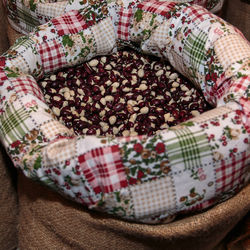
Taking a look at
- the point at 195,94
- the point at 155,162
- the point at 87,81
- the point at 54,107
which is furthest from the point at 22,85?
the point at 195,94

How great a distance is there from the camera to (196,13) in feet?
3.52

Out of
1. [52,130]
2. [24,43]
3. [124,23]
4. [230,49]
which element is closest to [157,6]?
[124,23]

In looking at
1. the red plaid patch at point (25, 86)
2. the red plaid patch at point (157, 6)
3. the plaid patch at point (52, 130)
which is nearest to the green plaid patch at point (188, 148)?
the plaid patch at point (52, 130)

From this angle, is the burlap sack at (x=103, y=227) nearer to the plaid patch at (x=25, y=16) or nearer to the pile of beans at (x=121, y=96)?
the pile of beans at (x=121, y=96)

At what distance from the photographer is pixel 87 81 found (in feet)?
3.97

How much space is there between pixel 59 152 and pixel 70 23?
528 millimetres

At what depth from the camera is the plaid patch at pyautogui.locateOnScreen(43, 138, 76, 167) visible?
0.77 metres

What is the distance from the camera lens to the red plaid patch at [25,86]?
3.08ft

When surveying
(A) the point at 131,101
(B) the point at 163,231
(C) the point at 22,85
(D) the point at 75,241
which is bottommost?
(D) the point at 75,241

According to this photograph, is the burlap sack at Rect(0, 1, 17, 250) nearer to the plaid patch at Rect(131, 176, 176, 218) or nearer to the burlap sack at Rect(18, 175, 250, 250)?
the burlap sack at Rect(18, 175, 250, 250)

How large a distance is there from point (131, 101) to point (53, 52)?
0.29 metres

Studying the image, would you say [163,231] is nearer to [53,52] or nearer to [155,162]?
[155,162]

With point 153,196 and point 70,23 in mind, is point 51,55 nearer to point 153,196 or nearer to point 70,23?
point 70,23

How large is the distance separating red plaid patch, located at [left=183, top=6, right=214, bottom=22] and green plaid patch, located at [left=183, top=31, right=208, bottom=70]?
5cm
